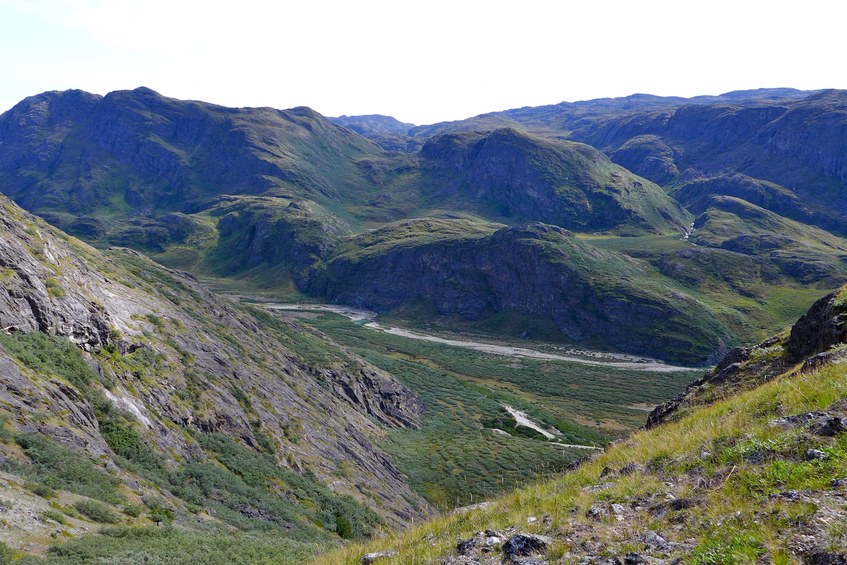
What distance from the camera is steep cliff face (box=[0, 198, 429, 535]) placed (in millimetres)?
22109

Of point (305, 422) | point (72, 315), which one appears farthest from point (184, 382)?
point (305, 422)

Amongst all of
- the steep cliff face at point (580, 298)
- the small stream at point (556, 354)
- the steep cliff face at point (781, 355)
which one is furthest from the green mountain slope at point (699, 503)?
the steep cliff face at point (580, 298)

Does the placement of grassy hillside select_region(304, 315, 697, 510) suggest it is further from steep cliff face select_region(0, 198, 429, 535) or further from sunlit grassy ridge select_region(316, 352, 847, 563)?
steep cliff face select_region(0, 198, 429, 535)

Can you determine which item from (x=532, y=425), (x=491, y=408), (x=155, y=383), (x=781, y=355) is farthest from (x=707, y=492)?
(x=491, y=408)

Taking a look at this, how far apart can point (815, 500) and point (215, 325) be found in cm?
5504

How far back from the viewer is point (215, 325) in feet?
176

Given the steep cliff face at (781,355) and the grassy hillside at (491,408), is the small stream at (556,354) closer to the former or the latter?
the grassy hillside at (491,408)

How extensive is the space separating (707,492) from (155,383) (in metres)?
31.3

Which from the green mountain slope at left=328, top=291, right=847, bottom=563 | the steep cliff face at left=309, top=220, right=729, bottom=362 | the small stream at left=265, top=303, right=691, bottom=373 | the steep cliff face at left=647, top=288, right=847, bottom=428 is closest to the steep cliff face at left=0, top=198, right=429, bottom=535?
the green mountain slope at left=328, top=291, right=847, bottom=563

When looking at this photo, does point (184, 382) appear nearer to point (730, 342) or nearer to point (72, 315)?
point (72, 315)

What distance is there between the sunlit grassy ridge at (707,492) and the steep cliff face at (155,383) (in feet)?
52.4

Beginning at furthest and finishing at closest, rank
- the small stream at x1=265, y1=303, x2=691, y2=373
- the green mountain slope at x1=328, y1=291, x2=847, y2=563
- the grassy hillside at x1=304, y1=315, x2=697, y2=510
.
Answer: the small stream at x1=265, y1=303, x2=691, y2=373
the grassy hillside at x1=304, y1=315, x2=697, y2=510
the green mountain slope at x1=328, y1=291, x2=847, y2=563

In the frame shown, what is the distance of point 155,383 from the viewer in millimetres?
30531

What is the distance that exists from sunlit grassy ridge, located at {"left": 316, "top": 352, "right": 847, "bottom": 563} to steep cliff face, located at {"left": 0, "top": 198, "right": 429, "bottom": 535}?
15984 mm
